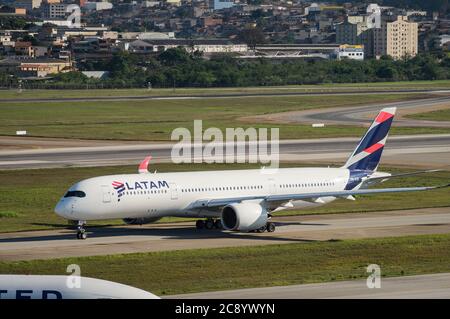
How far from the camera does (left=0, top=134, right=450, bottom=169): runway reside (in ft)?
363

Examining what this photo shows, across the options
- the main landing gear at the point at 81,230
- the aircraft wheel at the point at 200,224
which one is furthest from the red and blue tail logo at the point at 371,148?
the main landing gear at the point at 81,230

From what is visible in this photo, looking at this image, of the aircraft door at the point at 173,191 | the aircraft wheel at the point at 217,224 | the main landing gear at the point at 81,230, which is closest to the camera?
the main landing gear at the point at 81,230

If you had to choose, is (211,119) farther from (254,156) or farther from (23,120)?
(254,156)

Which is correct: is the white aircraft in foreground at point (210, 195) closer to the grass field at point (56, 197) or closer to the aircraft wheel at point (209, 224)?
the aircraft wheel at point (209, 224)

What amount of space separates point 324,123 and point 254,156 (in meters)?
43.1

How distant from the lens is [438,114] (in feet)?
568

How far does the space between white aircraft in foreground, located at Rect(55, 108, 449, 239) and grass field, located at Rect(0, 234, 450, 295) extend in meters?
5.66

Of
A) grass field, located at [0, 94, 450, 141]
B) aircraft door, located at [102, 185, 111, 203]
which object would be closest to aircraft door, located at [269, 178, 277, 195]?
aircraft door, located at [102, 185, 111, 203]

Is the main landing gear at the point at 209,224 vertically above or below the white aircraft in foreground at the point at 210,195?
below

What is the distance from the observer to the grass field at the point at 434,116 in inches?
6579

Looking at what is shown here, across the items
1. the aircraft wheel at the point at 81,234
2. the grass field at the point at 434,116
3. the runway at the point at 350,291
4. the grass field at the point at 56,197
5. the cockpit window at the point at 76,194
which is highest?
the cockpit window at the point at 76,194

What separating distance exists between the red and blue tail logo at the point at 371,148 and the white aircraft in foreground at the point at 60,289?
4402cm

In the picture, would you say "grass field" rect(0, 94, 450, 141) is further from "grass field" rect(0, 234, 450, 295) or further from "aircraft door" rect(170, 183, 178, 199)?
"grass field" rect(0, 234, 450, 295)
